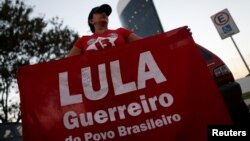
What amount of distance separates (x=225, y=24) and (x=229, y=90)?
6.60m

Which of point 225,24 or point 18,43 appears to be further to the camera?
point 18,43

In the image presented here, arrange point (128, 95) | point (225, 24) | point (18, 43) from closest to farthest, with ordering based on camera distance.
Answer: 1. point (128, 95)
2. point (225, 24)
3. point (18, 43)

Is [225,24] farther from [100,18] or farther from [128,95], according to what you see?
[128,95]

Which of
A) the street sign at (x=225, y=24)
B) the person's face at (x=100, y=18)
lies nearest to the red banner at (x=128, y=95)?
the person's face at (x=100, y=18)

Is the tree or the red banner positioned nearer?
the red banner

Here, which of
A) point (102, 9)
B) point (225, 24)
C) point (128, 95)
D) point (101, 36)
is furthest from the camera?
point (225, 24)

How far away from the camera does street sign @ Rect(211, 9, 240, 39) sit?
9.71 m

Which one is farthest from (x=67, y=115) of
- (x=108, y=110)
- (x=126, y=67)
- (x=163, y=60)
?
(x=163, y=60)

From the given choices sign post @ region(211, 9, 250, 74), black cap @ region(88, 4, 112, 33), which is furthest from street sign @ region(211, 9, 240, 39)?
black cap @ region(88, 4, 112, 33)

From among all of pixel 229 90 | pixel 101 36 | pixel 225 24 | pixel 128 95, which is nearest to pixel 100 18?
pixel 101 36

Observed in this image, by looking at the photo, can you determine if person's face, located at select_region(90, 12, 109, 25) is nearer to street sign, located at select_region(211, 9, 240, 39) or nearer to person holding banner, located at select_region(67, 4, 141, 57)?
person holding banner, located at select_region(67, 4, 141, 57)

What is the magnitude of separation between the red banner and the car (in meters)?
1.02

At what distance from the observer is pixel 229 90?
12.3 ft

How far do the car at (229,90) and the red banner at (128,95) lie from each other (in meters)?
1.02
